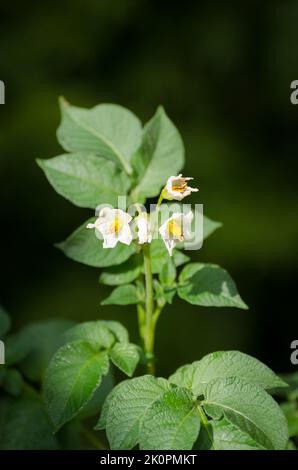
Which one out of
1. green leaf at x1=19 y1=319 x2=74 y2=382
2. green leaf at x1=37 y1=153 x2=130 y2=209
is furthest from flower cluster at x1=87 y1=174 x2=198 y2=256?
green leaf at x1=19 y1=319 x2=74 y2=382

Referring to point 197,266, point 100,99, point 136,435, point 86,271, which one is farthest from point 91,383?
point 100,99

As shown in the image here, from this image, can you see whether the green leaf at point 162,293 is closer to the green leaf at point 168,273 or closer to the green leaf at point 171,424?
the green leaf at point 168,273

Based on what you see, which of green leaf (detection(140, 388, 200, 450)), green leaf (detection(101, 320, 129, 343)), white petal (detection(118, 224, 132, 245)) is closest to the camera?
green leaf (detection(140, 388, 200, 450))

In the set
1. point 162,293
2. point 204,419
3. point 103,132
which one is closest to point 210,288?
point 162,293

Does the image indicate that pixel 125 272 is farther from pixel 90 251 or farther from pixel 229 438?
pixel 229 438

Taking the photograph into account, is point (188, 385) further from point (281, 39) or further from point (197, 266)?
point (281, 39)

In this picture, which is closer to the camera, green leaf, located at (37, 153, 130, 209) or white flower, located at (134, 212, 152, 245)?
white flower, located at (134, 212, 152, 245)

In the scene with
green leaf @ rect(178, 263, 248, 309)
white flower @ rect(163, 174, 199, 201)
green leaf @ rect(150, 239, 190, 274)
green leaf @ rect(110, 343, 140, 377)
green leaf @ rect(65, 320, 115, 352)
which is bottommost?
green leaf @ rect(110, 343, 140, 377)

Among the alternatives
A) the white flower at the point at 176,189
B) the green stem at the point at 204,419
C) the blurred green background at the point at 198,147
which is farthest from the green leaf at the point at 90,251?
the blurred green background at the point at 198,147

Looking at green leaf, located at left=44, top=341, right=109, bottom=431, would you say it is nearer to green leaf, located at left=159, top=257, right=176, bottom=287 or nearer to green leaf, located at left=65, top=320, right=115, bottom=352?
green leaf, located at left=65, top=320, right=115, bottom=352
